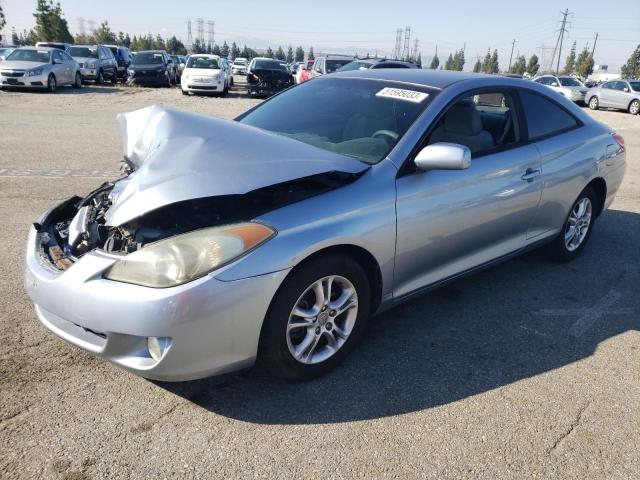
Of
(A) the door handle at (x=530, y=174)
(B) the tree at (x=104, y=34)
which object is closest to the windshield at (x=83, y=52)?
(A) the door handle at (x=530, y=174)

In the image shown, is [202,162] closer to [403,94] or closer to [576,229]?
[403,94]

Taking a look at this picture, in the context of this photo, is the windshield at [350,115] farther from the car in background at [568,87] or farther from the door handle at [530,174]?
the car in background at [568,87]

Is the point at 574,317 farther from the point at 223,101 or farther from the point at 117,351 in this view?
the point at 223,101

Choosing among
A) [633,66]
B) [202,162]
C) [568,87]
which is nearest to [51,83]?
[202,162]

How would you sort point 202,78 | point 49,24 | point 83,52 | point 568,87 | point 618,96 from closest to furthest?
point 202,78 < point 618,96 < point 83,52 < point 568,87 < point 49,24

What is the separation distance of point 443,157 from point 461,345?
3.89 ft

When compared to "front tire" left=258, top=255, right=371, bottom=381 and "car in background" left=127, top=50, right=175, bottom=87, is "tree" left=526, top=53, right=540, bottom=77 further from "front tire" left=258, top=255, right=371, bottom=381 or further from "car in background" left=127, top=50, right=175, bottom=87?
"front tire" left=258, top=255, right=371, bottom=381

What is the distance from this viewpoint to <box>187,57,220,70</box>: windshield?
20.7 meters

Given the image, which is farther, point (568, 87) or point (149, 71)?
point (568, 87)

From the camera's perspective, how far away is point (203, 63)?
20.9 meters

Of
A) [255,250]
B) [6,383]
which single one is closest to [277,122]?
[255,250]

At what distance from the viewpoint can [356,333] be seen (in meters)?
2.99

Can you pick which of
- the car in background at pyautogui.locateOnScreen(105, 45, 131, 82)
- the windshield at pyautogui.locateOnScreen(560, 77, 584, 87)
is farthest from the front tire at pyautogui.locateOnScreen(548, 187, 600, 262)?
the car in background at pyautogui.locateOnScreen(105, 45, 131, 82)

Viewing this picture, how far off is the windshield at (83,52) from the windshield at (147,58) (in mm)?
2276
